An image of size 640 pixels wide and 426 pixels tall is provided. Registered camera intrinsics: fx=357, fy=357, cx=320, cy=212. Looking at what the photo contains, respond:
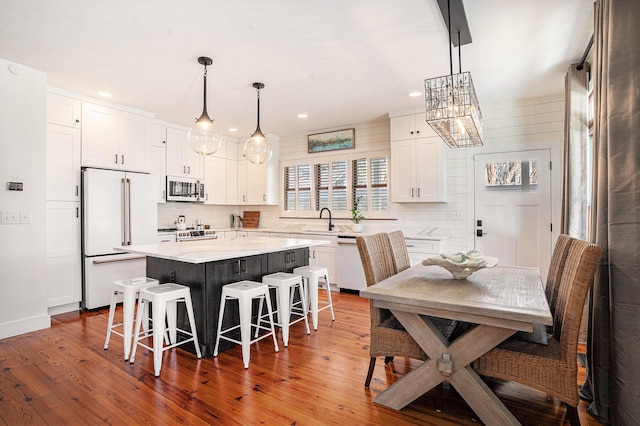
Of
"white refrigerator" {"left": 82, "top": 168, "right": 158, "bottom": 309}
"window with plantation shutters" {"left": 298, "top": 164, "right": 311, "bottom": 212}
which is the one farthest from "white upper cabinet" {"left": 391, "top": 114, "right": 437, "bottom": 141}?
"white refrigerator" {"left": 82, "top": 168, "right": 158, "bottom": 309}

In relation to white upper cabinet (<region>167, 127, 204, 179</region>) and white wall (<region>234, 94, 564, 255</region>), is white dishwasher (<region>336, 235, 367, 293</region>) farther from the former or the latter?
white upper cabinet (<region>167, 127, 204, 179</region>)

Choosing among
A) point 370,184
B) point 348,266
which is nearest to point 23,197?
point 348,266

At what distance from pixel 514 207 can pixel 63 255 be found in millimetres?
5371

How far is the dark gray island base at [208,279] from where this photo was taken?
2.90 metres

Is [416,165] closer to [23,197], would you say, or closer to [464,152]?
[464,152]

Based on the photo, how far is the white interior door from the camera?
14.1 ft

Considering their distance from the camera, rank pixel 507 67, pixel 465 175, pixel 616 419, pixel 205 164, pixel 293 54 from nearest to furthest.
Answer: pixel 616 419
pixel 293 54
pixel 507 67
pixel 465 175
pixel 205 164

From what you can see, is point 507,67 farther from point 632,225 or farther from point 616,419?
point 616,419

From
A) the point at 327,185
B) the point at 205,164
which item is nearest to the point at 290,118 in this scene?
the point at 327,185

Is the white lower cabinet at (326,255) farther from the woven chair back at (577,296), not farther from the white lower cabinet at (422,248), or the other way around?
the woven chair back at (577,296)

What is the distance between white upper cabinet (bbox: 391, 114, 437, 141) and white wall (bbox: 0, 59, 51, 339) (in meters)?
4.10

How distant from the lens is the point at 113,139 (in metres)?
4.53

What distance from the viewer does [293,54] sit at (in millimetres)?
3199

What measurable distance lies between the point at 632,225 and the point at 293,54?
2724 mm
